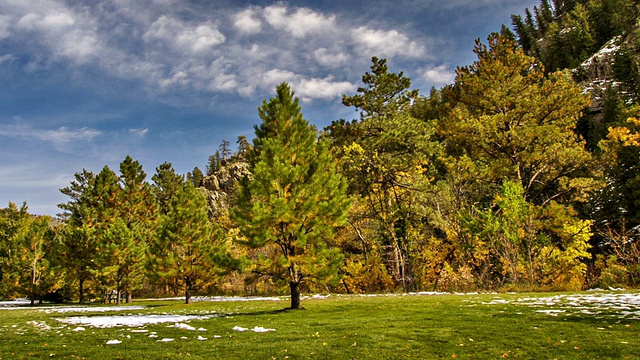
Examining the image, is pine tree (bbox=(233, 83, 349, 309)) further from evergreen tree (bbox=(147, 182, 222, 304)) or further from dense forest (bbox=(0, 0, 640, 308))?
evergreen tree (bbox=(147, 182, 222, 304))

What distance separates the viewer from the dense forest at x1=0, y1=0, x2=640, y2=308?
14.7m

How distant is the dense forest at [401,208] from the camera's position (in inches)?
579

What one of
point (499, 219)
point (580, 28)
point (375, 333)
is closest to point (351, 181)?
point (499, 219)

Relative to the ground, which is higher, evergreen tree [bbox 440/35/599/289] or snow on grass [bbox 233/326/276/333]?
evergreen tree [bbox 440/35/599/289]

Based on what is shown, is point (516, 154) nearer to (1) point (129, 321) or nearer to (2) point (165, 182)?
(1) point (129, 321)

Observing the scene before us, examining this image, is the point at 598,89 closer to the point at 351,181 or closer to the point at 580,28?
the point at 580,28

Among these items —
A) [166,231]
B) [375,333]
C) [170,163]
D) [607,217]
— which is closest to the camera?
[375,333]

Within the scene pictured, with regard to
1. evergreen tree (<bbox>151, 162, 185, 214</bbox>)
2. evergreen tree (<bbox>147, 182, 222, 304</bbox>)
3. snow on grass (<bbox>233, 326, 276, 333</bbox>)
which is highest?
evergreen tree (<bbox>151, 162, 185, 214</bbox>)

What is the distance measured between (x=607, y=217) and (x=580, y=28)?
236 feet

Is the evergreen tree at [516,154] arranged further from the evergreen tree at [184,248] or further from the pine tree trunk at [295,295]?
the evergreen tree at [184,248]

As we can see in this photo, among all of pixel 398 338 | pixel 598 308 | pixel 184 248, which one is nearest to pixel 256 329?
pixel 398 338

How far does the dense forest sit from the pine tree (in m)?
0.07

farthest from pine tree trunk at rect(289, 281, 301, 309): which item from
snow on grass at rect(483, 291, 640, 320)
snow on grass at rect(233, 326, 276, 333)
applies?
snow on grass at rect(483, 291, 640, 320)

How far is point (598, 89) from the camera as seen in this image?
60.0 m
